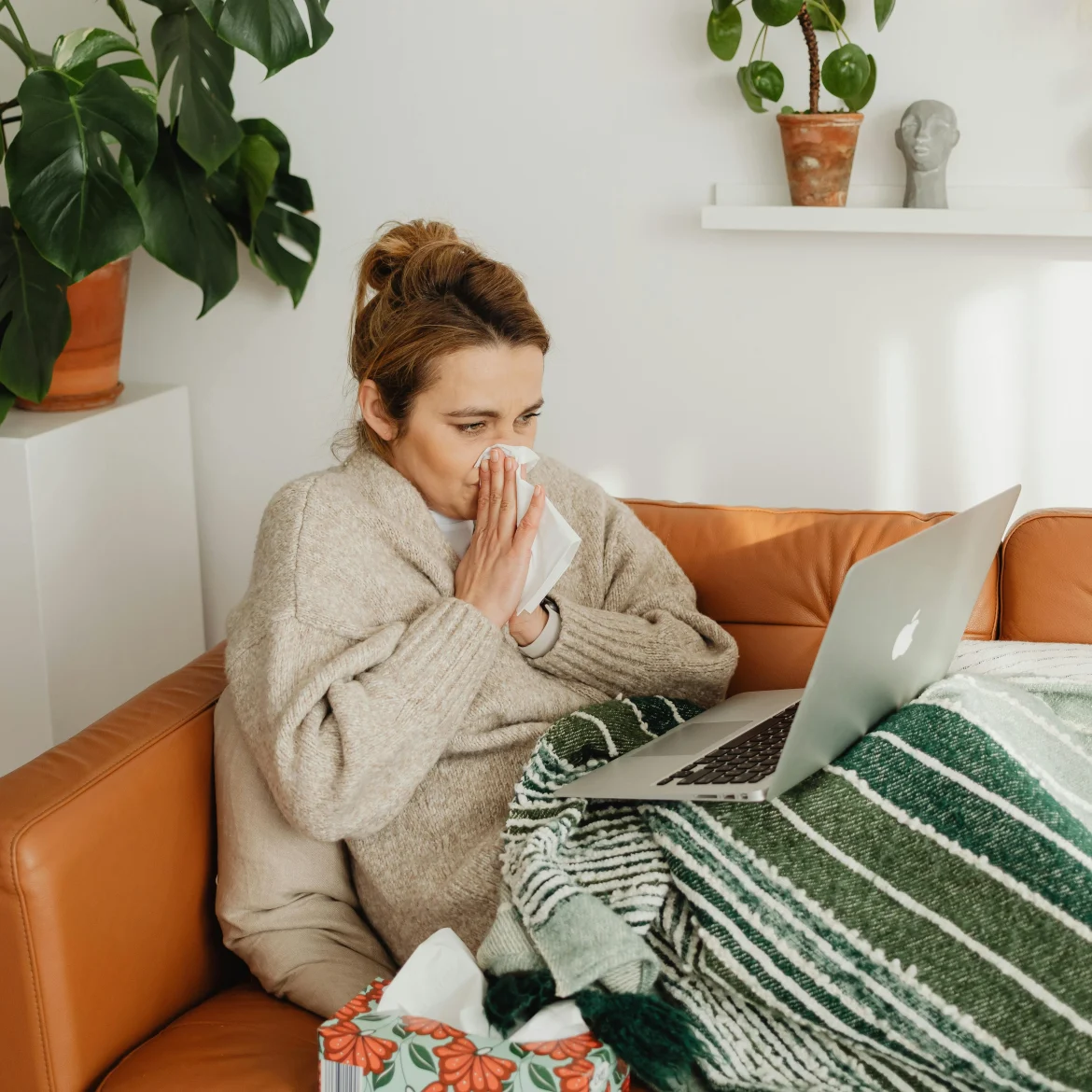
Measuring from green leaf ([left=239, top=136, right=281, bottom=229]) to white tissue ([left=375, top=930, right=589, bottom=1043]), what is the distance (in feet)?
4.72

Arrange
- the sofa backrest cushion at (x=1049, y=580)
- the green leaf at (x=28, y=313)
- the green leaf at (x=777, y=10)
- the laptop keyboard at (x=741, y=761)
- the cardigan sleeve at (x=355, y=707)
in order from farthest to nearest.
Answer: the green leaf at (x=28, y=313) < the green leaf at (x=777, y=10) < the sofa backrest cushion at (x=1049, y=580) < the cardigan sleeve at (x=355, y=707) < the laptop keyboard at (x=741, y=761)

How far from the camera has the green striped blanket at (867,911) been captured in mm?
1081

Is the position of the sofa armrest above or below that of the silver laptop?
below

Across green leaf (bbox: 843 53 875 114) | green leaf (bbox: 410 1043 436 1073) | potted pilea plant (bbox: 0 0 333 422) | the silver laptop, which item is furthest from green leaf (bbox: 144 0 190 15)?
green leaf (bbox: 410 1043 436 1073)

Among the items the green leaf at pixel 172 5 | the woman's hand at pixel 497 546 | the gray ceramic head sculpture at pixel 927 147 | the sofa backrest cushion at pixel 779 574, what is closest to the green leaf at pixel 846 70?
the gray ceramic head sculpture at pixel 927 147

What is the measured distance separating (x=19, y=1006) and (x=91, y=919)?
0.10 metres

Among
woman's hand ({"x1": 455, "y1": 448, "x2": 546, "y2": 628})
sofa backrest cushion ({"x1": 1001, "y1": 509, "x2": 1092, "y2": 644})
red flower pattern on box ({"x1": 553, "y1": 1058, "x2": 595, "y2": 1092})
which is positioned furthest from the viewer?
sofa backrest cushion ({"x1": 1001, "y1": 509, "x2": 1092, "y2": 644})

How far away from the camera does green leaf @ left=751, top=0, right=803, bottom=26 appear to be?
1.92 meters

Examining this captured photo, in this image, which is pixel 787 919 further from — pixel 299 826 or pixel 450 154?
pixel 450 154

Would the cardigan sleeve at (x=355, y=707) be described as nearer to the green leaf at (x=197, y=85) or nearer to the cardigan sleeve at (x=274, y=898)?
the cardigan sleeve at (x=274, y=898)

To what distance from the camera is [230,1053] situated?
129 cm

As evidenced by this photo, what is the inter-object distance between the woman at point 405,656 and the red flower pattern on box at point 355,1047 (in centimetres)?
25

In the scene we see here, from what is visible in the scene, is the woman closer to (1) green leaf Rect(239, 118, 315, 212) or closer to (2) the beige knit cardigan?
(2) the beige knit cardigan

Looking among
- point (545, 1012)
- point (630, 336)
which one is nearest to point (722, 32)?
point (630, 336)
